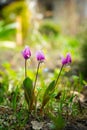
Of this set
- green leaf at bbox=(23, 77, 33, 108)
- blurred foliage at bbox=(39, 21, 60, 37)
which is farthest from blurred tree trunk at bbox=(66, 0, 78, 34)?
green leaf at bbox=(23, 77, 33, 108)

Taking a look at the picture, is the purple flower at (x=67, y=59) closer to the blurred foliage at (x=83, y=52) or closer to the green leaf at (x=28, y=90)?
the green leaf at (x=28, y=90)

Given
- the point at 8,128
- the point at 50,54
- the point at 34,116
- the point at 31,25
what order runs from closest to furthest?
the point at 8,128 < the point at 34,116 < the point at 50,54 < the point at 31,25

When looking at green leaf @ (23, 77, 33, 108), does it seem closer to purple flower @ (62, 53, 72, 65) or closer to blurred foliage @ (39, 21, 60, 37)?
purple flower @ (62, 53, 72, 65)

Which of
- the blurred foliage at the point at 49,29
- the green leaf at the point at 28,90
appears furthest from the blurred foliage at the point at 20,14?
the green leaf at the point at 28,90

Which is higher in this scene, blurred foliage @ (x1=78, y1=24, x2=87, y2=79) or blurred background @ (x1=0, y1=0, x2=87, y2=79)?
blurred background @ (x1=0, y1=0, x2=87, y2=79)

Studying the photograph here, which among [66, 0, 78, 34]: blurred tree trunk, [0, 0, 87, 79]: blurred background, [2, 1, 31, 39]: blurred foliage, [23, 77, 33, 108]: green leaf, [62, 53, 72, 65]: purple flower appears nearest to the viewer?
[62, 53, 72, 65]: purple flower

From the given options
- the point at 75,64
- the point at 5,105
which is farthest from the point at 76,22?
the point at 5,105

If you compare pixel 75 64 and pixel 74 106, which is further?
pixel 75 64

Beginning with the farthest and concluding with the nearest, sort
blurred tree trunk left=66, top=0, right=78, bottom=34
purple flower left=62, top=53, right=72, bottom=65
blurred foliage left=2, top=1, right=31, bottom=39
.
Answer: blurred tree trunk left=66, top=0, right=78, bottom=34 < blurred foliage left=2, top=1, right=31, bottom=39 < purple flower left=62, top=53, right=72, bottom=65

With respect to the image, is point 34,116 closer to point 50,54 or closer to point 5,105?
point 5,105

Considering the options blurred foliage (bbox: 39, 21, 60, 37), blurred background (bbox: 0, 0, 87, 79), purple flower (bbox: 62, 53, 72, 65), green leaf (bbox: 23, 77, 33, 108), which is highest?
blurred foliage (bbox: 39, 21, 60, 37)

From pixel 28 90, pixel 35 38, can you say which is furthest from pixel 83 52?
pixel 28 90
